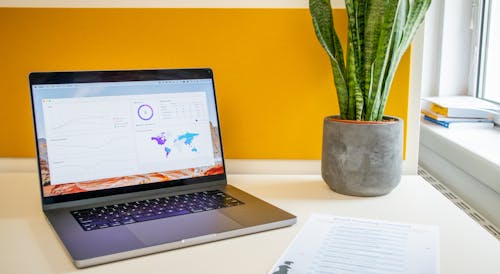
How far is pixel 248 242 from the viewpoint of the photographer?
71cm

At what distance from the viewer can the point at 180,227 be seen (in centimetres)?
73

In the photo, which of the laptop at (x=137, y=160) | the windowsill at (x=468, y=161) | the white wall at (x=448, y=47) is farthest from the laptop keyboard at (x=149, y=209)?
the white wall at (x=448, y=47)

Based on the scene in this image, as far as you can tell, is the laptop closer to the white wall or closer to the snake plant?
the snake plant

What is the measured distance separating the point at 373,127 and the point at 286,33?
0.31 m

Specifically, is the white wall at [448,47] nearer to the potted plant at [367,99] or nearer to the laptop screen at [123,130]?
the potted plant at [367,99]

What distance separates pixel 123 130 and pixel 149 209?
0.17m

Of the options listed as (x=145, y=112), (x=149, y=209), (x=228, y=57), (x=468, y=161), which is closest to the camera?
(x=149, y=209)

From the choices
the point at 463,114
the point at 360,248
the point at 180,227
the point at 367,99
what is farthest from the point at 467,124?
the point at 180,227

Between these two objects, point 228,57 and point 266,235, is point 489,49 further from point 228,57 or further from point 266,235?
point 266,235

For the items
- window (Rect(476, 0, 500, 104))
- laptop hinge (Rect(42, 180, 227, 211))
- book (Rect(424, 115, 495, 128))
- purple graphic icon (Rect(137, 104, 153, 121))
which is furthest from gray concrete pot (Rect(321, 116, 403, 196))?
window (Rect(476, 0, 500, 104))

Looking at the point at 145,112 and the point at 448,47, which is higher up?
the point at 448,47

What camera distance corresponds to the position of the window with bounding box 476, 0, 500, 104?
174cm

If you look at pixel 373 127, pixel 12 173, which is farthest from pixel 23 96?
pixel 373 127

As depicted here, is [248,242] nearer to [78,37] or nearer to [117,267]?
[117,267]
